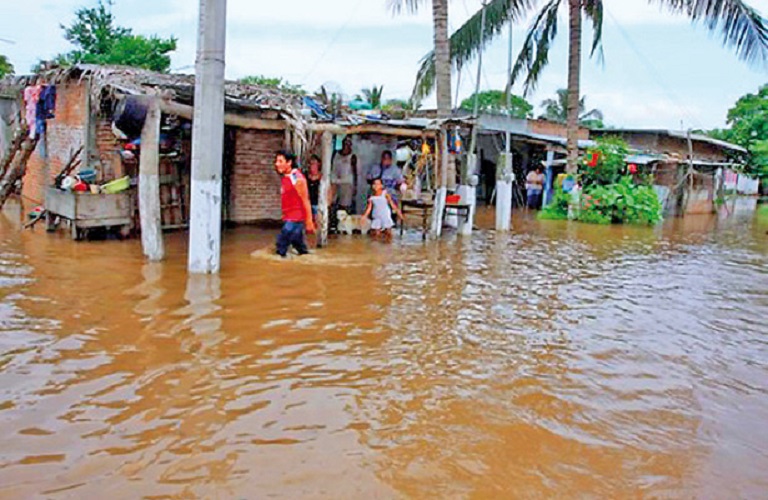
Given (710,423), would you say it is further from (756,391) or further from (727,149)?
(727,149)

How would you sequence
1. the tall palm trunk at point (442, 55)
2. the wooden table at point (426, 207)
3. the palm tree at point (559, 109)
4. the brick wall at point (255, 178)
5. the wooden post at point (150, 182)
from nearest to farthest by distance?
the wooden post at point (150, 182), the wooden table at point (426, 207), the brick wall at point (255, 178), the tall palm trunk at point (442, 55), the palm tree at point (559, 109)

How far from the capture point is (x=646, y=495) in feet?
12.2

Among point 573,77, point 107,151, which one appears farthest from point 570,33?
point 107,151

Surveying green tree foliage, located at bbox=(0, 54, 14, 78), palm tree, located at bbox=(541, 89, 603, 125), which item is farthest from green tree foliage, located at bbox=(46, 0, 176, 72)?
palm tree, located at bbox=(541, 89, 603, 125)

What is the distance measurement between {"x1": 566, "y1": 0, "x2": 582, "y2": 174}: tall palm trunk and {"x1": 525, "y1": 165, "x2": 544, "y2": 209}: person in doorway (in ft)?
11.7

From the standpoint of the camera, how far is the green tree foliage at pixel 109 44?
28078 mm

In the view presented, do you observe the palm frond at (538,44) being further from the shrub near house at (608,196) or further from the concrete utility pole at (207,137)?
the concrete utility pole at (207,137)

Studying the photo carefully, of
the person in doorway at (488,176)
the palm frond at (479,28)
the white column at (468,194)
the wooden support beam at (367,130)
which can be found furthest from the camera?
the person in doorway at (488,176)

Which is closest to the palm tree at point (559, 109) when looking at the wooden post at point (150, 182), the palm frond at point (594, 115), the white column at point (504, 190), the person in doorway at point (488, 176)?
the palm frond at point (594, 115)

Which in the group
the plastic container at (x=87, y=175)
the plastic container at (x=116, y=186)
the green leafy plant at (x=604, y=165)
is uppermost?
the green leafy plant at (x=604, y=165)

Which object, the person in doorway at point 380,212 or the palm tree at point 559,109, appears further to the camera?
the palm tree at point 559,109

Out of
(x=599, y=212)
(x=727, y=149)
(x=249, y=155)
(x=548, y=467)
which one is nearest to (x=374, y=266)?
(x=249, y=155)

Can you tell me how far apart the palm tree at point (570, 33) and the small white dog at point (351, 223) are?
5.73 meters

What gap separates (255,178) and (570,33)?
10808 mm
